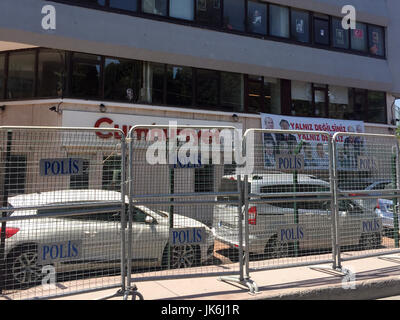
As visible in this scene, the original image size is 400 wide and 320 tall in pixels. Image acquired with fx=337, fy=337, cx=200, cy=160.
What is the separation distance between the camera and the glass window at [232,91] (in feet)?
43.5

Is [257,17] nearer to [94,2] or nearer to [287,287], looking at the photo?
[94,2]

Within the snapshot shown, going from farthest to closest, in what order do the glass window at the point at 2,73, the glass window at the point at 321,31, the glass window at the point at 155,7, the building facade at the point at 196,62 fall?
the glass window at the point at 321,31 < the glass window at the point at 155,7 < the glass window at the point at 2,73 < the building facade at the point at 196,62

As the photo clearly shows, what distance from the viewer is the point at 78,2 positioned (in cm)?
1082

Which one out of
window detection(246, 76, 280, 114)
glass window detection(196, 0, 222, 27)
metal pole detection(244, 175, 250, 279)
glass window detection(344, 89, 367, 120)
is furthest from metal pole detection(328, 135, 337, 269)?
glass window detection(344, 89, 367, 120)

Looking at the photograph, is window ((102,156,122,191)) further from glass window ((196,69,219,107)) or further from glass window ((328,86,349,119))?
glass window ((328,86,349,119))

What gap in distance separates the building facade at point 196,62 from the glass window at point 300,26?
6 centimetres

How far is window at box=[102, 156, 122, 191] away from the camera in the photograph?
4.27 metres

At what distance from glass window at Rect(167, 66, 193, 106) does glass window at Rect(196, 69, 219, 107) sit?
33cm

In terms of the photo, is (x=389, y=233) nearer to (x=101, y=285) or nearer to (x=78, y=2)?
(x=101, y=285)

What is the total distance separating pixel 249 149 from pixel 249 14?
1096 cm

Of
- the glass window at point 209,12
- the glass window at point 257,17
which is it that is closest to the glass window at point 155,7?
the glass window at point 209,12

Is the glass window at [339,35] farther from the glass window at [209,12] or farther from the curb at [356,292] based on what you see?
the curb at [356,292]
